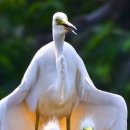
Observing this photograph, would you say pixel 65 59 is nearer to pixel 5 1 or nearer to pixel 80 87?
pixel 80 87

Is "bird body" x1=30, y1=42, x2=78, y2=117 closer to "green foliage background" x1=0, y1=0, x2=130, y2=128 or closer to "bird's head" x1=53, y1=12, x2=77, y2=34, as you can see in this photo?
"bird's head" x1=53, y1=12, x2=77, y2=34

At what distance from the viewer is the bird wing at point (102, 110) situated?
18.6 feet

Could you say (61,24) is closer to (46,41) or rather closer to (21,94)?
(21,94)

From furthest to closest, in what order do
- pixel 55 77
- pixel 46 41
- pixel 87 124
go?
pixel 46 41 < pixel 87 124 < pixel 55 77

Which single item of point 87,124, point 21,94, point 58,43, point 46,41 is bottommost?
point 87,124

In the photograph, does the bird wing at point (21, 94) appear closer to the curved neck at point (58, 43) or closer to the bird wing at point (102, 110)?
the curved neck at point (58, 43)

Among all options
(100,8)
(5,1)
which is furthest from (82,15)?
(5,1)

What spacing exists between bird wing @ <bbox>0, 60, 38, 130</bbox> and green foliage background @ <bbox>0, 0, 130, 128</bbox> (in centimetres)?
545

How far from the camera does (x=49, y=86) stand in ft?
18.1

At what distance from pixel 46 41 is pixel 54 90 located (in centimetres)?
663

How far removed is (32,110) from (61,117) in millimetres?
152

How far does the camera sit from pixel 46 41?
478 inches

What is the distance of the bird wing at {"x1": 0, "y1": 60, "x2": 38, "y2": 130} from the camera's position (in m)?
5.47

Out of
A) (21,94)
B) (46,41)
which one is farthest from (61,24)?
(46,41)
